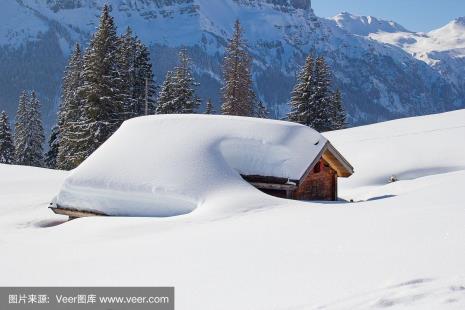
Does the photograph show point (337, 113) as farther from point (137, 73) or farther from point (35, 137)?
point (35, 137)

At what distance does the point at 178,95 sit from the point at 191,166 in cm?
2572

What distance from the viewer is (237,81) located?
39.3 m

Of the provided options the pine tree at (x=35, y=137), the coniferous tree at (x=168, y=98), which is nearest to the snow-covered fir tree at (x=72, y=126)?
the pine tree at (x=35, y=137)

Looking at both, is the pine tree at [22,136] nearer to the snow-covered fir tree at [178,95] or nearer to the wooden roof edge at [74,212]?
the snow-covered fir tree at [178,95]

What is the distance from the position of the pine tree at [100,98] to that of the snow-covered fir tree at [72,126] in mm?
299

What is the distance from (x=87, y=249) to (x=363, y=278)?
4.65 meters

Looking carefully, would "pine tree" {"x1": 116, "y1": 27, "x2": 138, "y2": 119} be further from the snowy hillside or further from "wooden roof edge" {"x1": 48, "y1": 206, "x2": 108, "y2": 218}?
the snowy hillside

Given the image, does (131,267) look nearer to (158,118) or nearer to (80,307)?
(80,307)

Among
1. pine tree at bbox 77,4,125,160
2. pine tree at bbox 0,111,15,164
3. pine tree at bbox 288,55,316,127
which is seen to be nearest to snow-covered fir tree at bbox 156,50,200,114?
pine tree at bbox 77,4,125,160

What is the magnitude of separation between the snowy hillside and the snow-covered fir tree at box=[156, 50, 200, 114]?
25.2 m

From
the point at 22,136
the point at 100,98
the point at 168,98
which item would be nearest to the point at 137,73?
the point at 168,98

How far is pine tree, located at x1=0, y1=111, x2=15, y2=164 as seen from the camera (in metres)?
44.7

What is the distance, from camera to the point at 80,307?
5.57 metres

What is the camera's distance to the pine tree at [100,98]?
31.6 metres
